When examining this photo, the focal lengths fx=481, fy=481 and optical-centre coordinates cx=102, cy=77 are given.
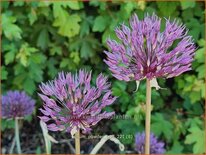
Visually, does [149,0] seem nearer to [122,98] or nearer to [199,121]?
[122,98]

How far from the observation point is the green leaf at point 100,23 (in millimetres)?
2271

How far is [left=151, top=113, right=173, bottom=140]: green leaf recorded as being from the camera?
2322mm

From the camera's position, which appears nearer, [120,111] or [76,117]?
[76,117]

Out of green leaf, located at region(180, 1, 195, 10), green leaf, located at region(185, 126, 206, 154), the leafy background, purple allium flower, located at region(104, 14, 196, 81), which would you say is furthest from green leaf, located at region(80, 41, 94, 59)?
purple allium flower, located at region(104, 14, 196, 81)

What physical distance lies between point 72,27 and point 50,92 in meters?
1.54

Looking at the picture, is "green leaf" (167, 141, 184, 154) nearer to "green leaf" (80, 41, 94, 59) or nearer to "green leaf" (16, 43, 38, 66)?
"green leaf" (80, 41, 94, 59)

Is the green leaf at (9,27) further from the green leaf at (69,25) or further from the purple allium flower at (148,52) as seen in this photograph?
the purple allium flower at (148,52)

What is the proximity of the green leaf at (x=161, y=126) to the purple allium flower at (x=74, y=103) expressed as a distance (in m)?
1.59

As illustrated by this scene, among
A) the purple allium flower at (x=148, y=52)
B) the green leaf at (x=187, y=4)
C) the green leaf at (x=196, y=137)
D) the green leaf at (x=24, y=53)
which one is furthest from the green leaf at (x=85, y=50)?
the purple allium flower at (x=148, y=52)

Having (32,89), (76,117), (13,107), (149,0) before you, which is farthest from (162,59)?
(32,89)

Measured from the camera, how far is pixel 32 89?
2451 millimetres

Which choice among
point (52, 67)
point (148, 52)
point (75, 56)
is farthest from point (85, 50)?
point (148, 52)

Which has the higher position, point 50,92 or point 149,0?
point 149,0

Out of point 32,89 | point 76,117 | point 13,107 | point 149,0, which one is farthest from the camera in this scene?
point 32,89
